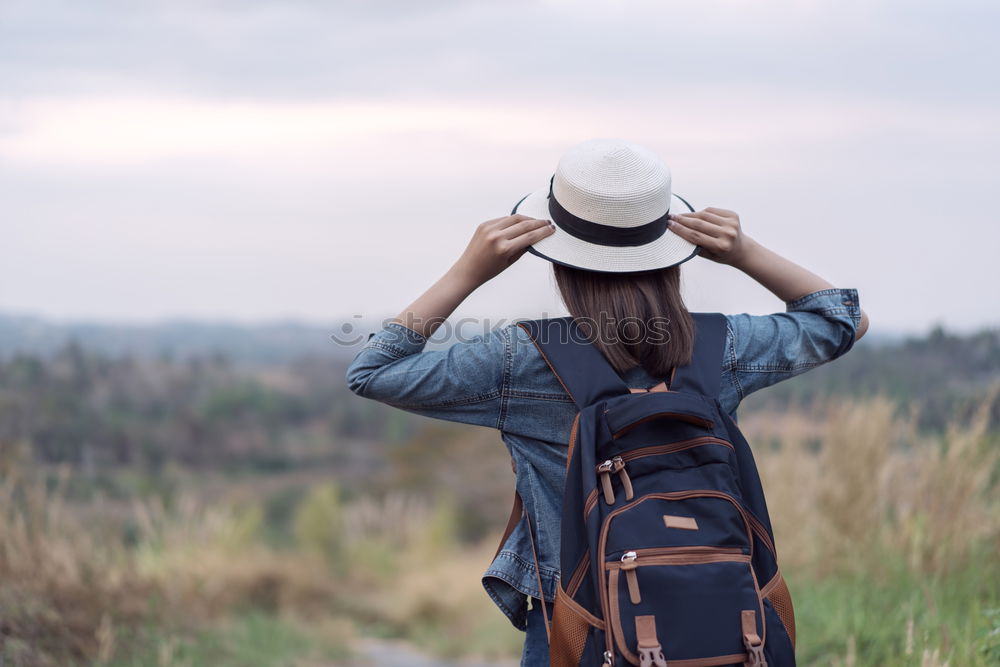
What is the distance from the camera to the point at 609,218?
76.0 inches

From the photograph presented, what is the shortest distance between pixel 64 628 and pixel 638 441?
337 centimetres

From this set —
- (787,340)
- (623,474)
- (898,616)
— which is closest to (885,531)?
(898,616)

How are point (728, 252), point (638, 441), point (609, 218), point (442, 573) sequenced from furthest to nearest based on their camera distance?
point (442, 573), point (728, 252), point (609, 218), point (638, 441)

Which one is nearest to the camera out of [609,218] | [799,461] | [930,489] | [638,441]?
[638,441]

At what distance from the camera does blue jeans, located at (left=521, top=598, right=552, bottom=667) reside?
1.98 meters

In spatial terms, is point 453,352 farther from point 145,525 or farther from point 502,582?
point 145,525

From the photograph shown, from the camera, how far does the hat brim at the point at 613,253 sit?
188cm

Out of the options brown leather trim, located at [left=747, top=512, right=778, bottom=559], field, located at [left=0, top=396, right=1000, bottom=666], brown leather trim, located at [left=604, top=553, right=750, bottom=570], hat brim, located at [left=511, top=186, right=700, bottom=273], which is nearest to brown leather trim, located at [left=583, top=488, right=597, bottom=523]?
brown leather trim, located at [left=604, top=553, right=750, bottom=570]

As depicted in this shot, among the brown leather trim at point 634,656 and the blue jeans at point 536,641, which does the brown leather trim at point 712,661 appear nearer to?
the brown leather trim at point 634,656

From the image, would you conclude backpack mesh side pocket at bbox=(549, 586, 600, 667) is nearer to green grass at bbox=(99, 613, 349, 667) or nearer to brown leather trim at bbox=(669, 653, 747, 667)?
brown leather trim at bbox=(669, 653, 747, 667)

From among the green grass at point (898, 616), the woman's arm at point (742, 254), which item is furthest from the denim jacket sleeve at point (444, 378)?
the green grass at point (898, 616)

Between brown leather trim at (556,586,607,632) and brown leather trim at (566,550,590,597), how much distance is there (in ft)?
0.04

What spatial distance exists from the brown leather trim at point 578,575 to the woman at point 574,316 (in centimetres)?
15

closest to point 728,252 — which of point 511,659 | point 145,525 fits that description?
point 511,659
